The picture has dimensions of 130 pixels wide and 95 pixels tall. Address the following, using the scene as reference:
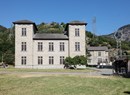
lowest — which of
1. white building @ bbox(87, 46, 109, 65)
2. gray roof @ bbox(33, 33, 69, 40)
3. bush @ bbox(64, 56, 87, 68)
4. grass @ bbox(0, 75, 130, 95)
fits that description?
grass @ bbox(0, 75, 130, 95)

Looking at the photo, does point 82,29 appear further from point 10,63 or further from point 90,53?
point 90,53

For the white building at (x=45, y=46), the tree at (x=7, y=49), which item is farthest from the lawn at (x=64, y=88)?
the tree at (x=7, y=49)

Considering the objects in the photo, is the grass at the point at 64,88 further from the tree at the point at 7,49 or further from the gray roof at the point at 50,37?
the tree at the point at 7,49

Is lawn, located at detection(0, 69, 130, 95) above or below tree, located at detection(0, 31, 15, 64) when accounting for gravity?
below

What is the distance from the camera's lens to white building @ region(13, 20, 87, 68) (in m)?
68.6

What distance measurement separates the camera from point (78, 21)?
2781 inches

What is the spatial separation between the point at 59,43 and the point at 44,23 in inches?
3620

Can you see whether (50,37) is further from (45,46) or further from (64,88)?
(64,88)

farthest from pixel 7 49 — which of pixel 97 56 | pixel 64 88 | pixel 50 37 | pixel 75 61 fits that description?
pixel 64 88

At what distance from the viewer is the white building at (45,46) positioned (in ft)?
225

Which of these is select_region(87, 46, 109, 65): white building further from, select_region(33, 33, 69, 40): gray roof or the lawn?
the lawn

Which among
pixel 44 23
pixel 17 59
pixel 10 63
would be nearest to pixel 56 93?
pixel 17 59

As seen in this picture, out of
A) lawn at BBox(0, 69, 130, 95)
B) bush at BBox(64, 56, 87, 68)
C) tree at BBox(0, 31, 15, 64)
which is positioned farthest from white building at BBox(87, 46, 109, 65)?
lawn at BBox(0, 69, 130, 95)

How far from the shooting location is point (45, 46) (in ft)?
230
